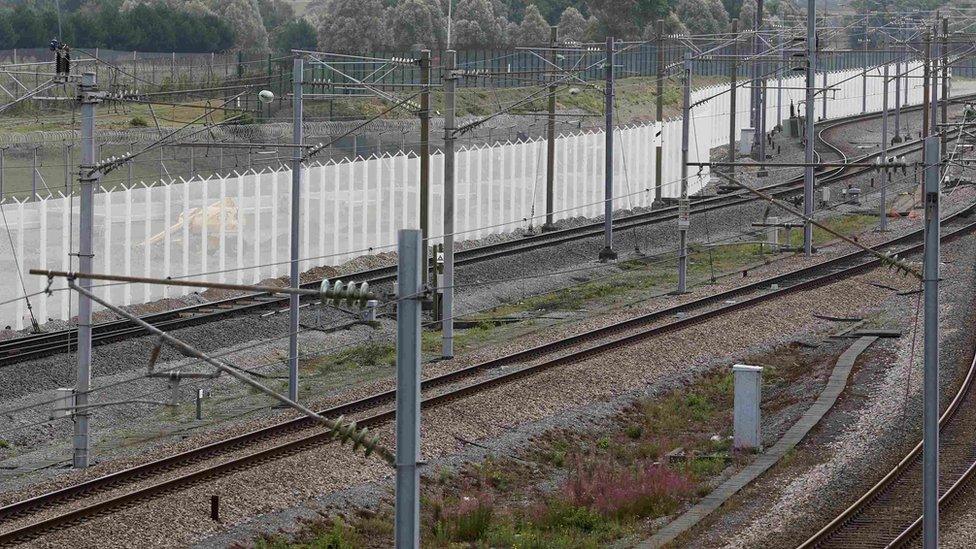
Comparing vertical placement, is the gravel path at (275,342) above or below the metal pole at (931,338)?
below

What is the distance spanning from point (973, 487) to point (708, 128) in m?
49.2

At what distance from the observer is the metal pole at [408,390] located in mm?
9820

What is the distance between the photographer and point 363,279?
1310 inches

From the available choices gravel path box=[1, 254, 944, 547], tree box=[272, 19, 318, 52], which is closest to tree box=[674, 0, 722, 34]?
tree box=[272, 19, 318, 52]

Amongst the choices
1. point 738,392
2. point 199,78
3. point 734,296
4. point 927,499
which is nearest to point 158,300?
point 734,296

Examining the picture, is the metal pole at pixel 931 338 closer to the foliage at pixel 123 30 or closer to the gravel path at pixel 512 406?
the gravel path at pixel 512 406

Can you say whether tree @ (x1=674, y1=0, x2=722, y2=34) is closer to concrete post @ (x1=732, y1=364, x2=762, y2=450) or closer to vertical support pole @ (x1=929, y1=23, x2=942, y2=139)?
vertical support pole @ (x1=929, y1=23, x2=942, y2=139)

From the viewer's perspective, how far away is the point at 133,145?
52.2m

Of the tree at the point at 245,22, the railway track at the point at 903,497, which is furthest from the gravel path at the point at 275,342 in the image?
the tree at the point at 245,22

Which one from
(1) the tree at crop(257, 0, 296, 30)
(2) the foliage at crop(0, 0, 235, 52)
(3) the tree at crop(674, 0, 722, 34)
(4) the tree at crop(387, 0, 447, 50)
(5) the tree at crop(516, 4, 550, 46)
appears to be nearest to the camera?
(2) the foliage at crop(0, 0, 235, 52)

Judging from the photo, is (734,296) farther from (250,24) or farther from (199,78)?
(250,24)

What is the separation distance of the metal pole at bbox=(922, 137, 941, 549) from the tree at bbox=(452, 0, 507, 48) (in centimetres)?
9009

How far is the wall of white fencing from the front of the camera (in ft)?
93.0

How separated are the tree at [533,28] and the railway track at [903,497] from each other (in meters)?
87.0
